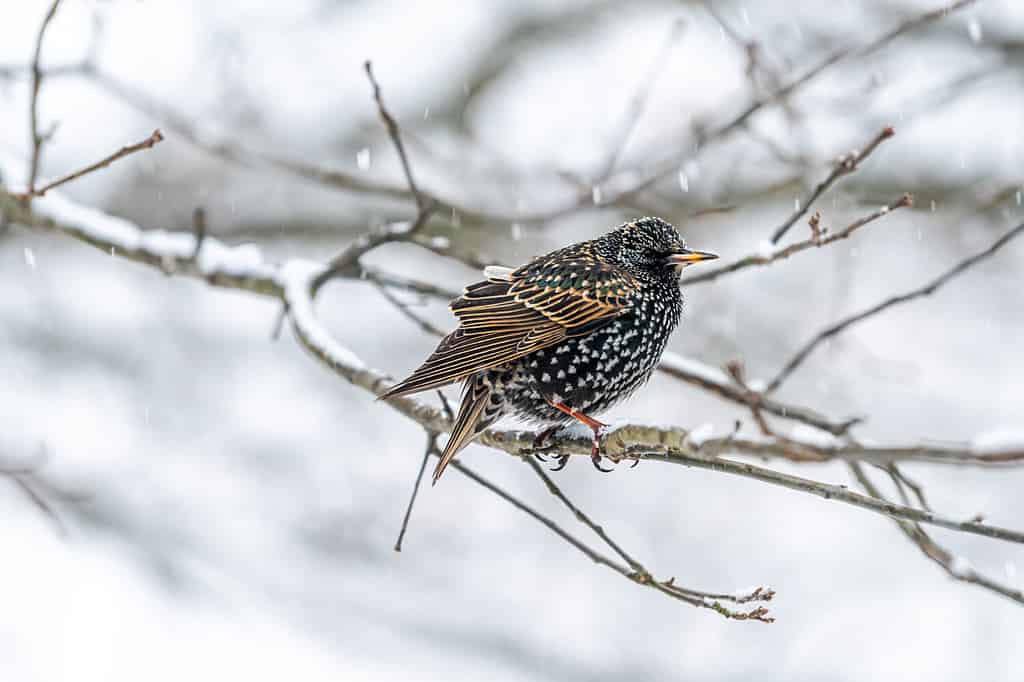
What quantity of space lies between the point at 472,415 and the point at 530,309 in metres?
0.55

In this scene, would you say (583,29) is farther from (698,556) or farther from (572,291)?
(572,291)

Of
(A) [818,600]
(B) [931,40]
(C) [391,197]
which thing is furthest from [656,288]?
(A) [818,600]

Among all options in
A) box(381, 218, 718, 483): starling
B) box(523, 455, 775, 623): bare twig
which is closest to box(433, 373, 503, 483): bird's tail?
box(381, 218, 718, 483): starling

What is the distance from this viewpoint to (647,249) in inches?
177

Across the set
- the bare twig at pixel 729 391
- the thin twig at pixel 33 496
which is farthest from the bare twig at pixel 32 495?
the bare twig at pixel 729 391

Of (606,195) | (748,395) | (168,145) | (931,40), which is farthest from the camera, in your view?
(168,145)

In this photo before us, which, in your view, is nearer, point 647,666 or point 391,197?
point 391,197

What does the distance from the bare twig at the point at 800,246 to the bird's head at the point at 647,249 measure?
11cm

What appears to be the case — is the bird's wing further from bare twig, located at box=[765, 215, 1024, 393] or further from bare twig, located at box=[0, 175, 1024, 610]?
bare twig, located at box=[765, 215, 1024, 393]

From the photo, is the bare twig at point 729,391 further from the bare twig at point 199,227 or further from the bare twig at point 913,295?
the bare twig at point 199,227

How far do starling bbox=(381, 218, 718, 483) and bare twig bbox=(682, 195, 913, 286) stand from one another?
0.10 m

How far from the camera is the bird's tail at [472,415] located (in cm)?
371

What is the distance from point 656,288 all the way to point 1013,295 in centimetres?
750

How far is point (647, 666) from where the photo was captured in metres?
9.61
